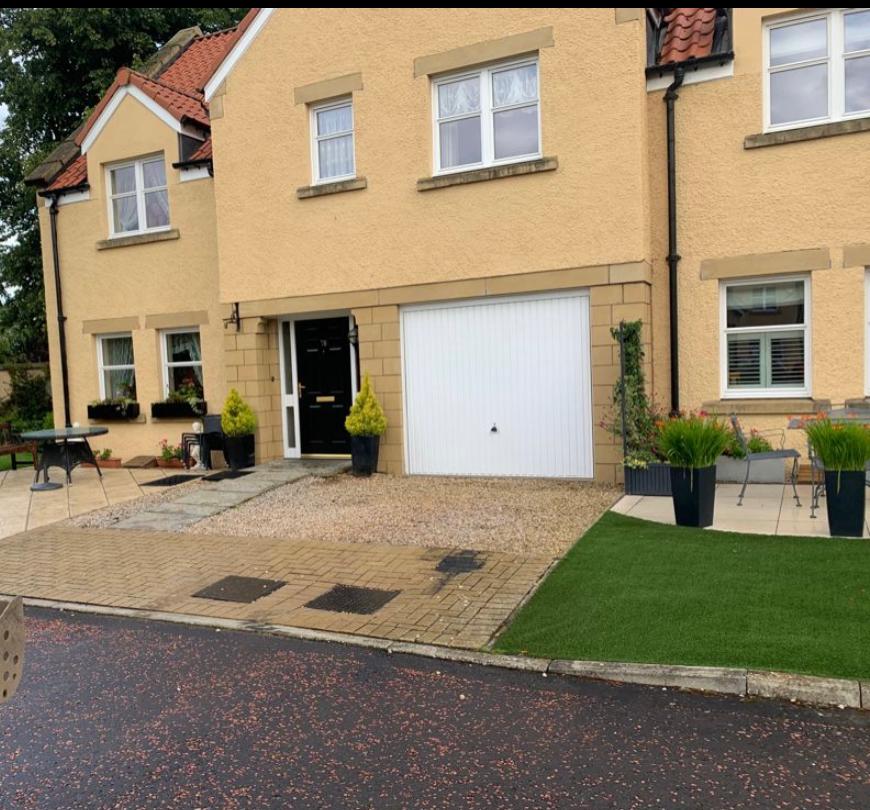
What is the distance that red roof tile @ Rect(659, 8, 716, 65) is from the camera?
10.1m

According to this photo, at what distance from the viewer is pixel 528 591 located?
607 centimetres

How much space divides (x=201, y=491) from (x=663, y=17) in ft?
30.6

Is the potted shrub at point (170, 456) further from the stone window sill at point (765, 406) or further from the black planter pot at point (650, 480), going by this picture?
the stone window sill at point (765, 406)

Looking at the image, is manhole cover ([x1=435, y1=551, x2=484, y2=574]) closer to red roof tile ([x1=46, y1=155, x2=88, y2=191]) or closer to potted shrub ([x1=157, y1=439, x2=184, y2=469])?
potted shrub ([x1=157, y1=439, x2=184, y2=469])

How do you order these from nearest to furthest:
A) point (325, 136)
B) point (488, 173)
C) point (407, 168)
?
point (488, 173) → point (407, 168) → point (325, 136)

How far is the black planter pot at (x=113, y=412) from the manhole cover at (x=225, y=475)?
3203 millimetres

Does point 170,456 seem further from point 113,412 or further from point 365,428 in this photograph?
point 365,428

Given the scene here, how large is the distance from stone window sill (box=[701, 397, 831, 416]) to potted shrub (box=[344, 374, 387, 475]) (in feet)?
14.7

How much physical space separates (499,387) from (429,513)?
2.55m

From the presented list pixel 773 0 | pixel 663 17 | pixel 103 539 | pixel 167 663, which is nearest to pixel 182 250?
pixel 103 539

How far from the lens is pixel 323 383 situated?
12578 millimetres

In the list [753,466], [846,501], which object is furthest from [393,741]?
[753,466]

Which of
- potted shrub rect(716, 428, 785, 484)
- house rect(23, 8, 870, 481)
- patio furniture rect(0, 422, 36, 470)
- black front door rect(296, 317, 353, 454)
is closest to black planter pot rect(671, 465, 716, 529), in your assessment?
potted shrub rect(716, 428, 785, 484)

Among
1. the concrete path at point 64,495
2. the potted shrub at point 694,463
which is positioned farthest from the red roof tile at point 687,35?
the concrete path at point 64,495
